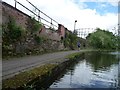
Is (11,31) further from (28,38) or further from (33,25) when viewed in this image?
(33,25)

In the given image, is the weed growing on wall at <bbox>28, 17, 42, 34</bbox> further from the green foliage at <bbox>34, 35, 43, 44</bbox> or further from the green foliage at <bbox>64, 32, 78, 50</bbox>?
the green foliage at <bbox>64, 32, 78, 50</bbox>

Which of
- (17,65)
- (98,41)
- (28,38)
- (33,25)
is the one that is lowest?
(17,65)

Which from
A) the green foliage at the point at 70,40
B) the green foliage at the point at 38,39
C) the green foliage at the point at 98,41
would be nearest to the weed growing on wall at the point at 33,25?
the green foliage at the point at 38,39

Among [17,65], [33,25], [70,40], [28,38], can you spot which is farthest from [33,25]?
[70,40]

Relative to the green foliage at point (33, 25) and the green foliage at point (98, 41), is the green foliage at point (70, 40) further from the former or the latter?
the green foliage at point (98, 41)

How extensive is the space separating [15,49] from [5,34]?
135 cm

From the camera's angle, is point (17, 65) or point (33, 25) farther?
point (33, 25)

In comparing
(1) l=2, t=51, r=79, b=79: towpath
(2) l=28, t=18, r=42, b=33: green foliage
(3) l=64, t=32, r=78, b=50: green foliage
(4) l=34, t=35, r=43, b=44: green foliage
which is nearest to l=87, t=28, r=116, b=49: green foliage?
(3) l=64, t=32, r=78, b=50: green foliage

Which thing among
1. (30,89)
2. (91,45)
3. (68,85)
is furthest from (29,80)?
(91,45)

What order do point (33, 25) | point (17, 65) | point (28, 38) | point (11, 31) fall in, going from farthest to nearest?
point (33, 25)
point (28, 38)
point (11, 31)
point (17, 65)

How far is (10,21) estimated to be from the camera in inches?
505

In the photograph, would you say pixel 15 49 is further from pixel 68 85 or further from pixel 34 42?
pixel 68 85

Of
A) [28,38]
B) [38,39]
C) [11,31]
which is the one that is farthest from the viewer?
[38,39]

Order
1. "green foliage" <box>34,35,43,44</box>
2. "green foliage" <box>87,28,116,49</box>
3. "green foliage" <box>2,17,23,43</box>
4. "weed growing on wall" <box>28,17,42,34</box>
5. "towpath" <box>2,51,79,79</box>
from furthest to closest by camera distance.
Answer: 1. "green foliage" <box>87,28,116,49</box>
2. "green foliage" <box>34,35,43,44</box>
3. "weed growing on wall" <box>28,17,42,34</box>
4. "green foliage" <box>2,17,23,43</box>
5. "towpath" <box>2,51,79,79</box>
